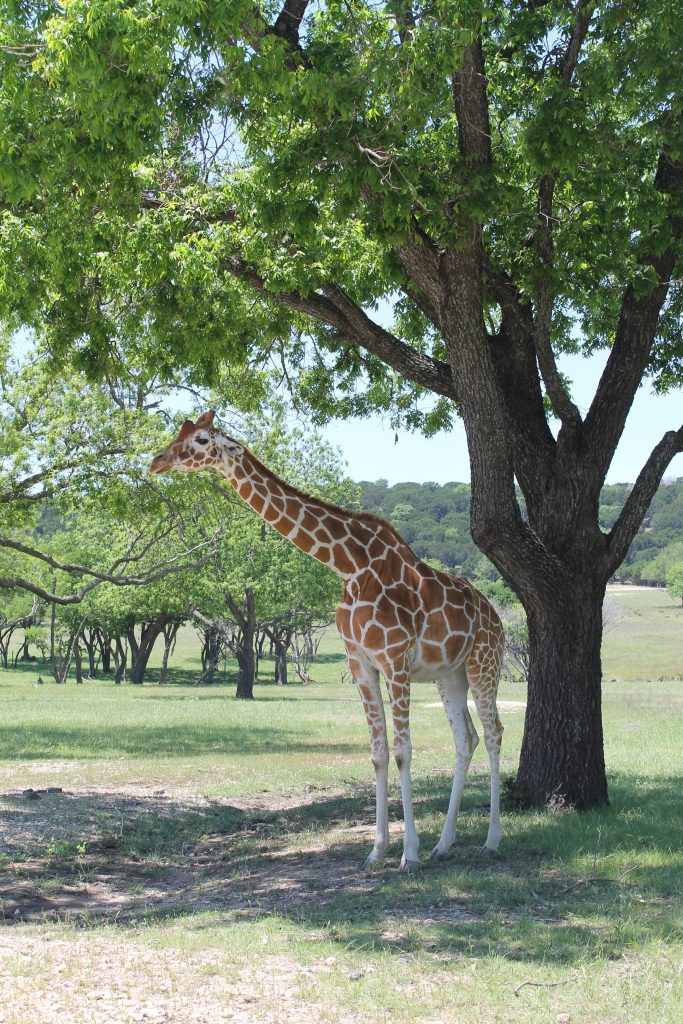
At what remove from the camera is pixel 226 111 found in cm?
873

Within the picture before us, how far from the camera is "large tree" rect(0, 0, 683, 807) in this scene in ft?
25.6

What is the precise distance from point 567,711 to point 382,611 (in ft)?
10.6

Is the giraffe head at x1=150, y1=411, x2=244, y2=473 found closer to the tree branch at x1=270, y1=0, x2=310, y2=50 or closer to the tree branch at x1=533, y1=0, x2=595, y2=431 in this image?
the tree branch at x1=533, y1=0, x2=595, y2=431

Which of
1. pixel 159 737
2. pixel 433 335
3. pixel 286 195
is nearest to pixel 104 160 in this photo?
pixel 286 195

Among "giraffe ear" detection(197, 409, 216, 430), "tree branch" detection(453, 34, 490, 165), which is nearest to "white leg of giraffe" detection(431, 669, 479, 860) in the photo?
"giraffe ear" detection(197, 409, 216, 430)

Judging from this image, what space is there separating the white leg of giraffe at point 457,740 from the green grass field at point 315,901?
24cm

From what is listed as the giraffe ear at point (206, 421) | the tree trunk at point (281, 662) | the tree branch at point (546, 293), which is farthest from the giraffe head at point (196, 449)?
the tree trunk at point (281, 662)

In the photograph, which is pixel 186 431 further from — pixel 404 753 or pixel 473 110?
pixel 473 110

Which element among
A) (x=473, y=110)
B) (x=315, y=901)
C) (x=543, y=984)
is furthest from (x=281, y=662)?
(x=543, y=984)

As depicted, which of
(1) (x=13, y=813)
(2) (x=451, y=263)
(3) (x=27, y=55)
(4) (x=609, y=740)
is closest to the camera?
(3) (x=27, y=55)

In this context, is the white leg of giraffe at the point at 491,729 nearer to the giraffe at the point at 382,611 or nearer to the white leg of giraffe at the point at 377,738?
the giraffe at the point at 382,611

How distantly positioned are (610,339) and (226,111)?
7988mm

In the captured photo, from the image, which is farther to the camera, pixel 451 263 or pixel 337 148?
pixel 451 263

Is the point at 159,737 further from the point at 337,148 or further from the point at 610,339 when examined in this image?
the point at 337,148
